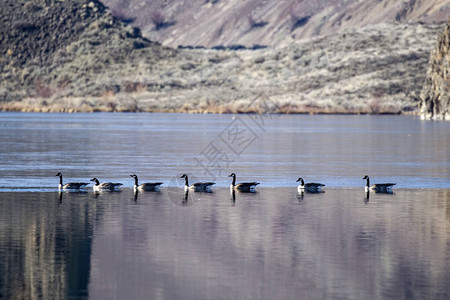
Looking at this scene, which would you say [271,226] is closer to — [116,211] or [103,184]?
[116,211]

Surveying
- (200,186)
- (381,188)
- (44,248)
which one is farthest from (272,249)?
(381,188)

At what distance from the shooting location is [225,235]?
89.6 ft

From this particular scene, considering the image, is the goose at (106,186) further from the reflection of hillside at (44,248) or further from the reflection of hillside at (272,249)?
the reflection of hillside at (272,249)

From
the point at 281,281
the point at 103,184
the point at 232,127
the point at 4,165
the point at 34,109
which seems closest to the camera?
the point at 281,281

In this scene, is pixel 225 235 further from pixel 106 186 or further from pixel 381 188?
pixel 381 188

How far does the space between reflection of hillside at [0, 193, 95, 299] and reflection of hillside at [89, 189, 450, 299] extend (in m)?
0.56

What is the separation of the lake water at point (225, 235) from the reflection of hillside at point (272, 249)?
4cm

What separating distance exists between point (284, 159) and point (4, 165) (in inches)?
695

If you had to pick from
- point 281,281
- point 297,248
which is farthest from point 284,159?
point 281,281

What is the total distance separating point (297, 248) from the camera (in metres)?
25.2

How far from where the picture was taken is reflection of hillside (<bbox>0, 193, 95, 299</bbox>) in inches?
811

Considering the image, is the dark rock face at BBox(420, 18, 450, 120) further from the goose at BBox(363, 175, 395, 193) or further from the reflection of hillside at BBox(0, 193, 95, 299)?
the reflection of hillside at BBox(0, 193, 95, 299)

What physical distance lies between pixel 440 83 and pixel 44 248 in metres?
129

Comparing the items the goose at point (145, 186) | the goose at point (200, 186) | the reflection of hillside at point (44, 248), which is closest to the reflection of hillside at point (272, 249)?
the reflection of hillside at point (44, 248)
